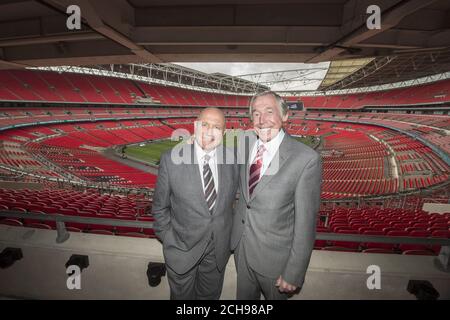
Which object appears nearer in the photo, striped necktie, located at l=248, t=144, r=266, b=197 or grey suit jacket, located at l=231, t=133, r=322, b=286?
grey suit jacket, located at l=231, t=133, r=322, b=286

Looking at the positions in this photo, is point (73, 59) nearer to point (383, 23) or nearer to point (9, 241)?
point (9, 241)

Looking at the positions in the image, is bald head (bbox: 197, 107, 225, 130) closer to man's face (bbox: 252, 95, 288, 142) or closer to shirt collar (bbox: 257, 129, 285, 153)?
man's face (bbox: 252, 95, 288, 142)

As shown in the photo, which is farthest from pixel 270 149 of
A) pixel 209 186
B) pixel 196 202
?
pixel 196 202

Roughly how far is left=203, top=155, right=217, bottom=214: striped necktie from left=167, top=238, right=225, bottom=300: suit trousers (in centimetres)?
36

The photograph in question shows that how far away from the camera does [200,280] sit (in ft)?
7.71

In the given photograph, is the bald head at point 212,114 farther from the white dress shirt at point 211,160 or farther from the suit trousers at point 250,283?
the suit trousers at point 250,283

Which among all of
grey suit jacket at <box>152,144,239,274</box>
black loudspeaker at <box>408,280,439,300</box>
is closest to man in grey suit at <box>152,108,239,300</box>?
grey suit jacket at <box>152,144,239,274</box>

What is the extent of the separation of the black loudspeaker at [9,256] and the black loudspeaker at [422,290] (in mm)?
4749

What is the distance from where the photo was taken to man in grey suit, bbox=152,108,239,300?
2119mm

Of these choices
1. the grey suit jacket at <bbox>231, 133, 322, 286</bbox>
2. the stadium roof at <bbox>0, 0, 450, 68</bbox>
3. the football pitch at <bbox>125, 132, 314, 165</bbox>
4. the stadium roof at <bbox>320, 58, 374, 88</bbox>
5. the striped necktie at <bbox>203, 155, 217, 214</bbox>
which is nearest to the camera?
the grey suit jacket at <bbox>231, 133, 322, 286</bbox>

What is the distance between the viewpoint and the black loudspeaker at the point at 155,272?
262 centimetres

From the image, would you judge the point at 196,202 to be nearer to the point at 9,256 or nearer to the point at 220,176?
Answer: the point at 220,176

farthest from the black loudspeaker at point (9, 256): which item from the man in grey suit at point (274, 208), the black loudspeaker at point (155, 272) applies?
the man in grey suit at point (274, 208)

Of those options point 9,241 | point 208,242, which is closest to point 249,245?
point 208,242
